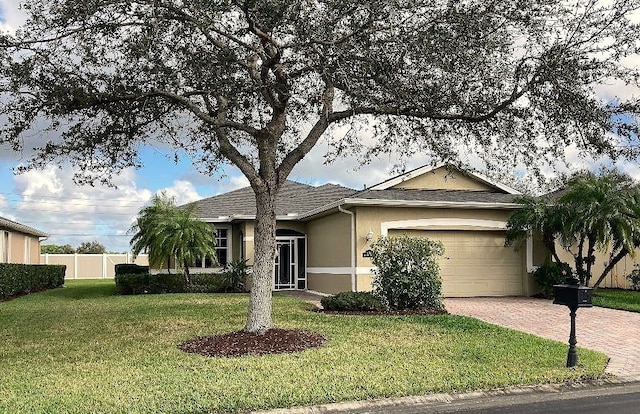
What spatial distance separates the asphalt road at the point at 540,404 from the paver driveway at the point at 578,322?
102cm

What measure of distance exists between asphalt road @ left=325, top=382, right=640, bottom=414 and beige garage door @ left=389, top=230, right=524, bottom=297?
35.8 ft

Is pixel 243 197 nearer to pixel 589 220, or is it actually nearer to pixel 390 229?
pixel 390 229

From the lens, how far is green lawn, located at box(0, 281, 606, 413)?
6781 mm

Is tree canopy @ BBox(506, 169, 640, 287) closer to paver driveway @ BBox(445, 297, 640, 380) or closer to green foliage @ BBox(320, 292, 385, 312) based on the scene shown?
paver driveway @ BBox(445, 297, 640, 380)

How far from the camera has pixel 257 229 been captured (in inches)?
405

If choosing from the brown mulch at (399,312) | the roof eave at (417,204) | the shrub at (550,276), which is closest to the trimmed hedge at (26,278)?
the roof eave at (417,204)

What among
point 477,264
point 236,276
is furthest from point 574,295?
point 236,276

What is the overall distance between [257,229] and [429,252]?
5575 millimetres

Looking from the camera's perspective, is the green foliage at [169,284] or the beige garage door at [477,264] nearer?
the beige garage door at [477,264]

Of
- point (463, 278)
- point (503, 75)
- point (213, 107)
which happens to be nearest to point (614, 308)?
point (463, 278)

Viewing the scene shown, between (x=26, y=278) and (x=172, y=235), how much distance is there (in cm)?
706

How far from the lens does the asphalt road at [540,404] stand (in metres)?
6.59

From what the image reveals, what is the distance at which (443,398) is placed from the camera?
701 centimetres

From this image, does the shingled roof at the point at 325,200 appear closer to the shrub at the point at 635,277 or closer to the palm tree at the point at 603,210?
the palm tree at the point at 603,210
